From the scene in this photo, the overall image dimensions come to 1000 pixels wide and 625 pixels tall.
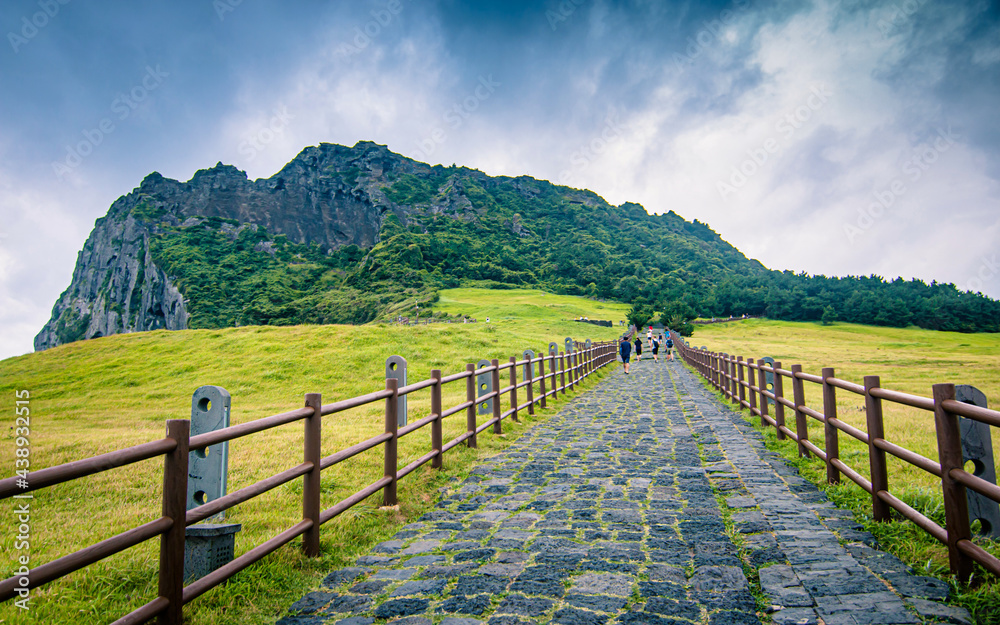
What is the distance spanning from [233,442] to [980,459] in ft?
35.2

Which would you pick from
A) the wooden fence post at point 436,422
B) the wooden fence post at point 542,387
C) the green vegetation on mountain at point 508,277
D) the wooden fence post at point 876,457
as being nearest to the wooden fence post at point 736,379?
the wooden fence post at point 542,387

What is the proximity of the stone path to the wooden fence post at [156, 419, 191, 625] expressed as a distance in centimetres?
66

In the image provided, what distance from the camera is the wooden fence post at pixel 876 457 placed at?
4.26 m

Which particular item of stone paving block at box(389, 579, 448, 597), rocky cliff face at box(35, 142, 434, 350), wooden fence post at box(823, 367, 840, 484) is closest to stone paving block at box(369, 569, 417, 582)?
stone paving block at box(389, 579, 448, 597)

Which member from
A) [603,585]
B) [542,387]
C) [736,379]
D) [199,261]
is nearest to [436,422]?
[603,585]

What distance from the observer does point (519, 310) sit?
→ 246ft

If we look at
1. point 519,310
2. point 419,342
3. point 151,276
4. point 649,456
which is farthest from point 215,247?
point 649,456

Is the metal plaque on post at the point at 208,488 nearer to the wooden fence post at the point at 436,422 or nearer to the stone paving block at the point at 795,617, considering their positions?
the wooden fence post at the point at 436,422

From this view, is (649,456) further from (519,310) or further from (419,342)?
(519,310)

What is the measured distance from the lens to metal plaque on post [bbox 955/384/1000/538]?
3.22 metres

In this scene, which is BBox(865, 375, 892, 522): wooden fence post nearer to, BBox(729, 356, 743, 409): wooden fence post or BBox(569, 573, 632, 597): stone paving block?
BBox(569, 573, 632, 597): stone paving block

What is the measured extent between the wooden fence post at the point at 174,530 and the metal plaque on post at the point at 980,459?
15.1 ft

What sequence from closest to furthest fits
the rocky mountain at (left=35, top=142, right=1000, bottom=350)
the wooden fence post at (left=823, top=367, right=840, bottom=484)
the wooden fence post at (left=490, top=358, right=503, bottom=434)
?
the wooden fence post at (left=823, top=367, right=840, bottom=484)
the wooden fence post at (left=490, top=358, right=503, bottom=434)
the rocky mountain at (left=35, top=142, right=1000, bottom=350)

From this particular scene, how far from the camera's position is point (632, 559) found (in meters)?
3.76
